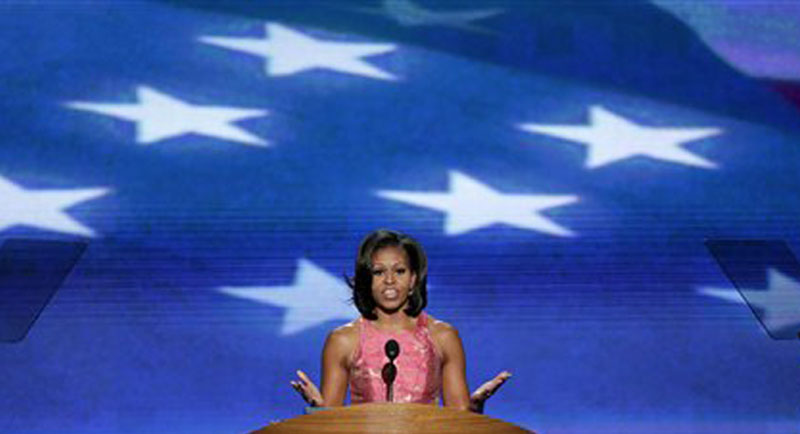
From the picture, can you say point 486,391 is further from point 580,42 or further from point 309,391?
point 580,42

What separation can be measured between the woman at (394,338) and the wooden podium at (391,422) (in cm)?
86

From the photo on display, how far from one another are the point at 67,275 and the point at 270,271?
63cm

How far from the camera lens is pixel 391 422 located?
5.33ft

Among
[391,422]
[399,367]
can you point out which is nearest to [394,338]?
[399,367]

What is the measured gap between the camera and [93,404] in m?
3.50

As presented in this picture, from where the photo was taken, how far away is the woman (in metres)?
2.53

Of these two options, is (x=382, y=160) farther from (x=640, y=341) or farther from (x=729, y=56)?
(x=729, y=56)

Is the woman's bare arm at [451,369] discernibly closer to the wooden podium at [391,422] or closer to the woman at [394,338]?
the woman at [394,338]

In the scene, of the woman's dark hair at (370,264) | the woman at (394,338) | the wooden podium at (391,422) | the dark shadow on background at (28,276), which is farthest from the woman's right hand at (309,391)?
the dark shadow on background at (28,276)

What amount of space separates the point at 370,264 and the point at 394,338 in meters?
0.18

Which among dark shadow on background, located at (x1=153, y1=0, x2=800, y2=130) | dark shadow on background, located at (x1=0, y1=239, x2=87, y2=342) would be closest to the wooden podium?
dark shadow on background, located at (x1=0, y1=239, x2=87, y2=342)

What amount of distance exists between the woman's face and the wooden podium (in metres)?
0.87

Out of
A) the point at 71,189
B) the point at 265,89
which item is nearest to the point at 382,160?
the point at 265,89

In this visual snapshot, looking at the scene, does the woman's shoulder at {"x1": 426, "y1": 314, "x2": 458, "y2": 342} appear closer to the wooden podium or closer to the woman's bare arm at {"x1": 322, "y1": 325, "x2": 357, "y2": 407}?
the woman's bare arm at {"x1": 322, "y1": 325, "x2": 357, "y2": 407}
